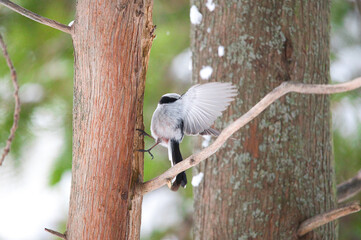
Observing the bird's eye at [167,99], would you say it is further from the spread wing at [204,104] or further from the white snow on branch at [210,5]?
the white snow on branch at [210,5]

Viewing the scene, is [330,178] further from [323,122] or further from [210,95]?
[210,95]

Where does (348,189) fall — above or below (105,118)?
above

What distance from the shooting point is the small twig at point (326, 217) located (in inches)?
45.1

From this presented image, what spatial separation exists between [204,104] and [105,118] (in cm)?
27

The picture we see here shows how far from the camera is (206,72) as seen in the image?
1.47 metres

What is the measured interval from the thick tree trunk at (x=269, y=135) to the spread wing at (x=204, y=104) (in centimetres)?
26

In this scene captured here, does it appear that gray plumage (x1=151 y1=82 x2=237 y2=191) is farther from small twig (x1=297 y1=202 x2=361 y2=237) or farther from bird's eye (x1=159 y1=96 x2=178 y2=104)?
small twig (x1=297 y1=202 x2=361 y2=237)

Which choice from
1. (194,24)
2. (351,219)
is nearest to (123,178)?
(194,24)

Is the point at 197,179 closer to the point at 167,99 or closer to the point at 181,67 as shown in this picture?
the point at 167,99

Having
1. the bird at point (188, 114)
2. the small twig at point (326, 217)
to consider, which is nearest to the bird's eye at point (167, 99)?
the bird at point (188, 114)

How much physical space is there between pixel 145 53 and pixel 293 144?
0.59 metres

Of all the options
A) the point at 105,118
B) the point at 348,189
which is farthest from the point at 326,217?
the point at 105,118

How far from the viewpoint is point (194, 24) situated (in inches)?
60.4

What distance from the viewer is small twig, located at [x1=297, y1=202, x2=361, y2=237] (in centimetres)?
115
